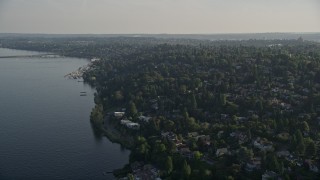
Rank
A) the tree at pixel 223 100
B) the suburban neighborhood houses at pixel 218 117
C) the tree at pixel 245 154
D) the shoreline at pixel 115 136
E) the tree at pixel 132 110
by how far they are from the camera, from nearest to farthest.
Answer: the suburban neighborhood houses at pixel 218 117, the tree at pixel 245 154, the shoreline at pixel 115 136, the tree at pixel 223 100, the tree at pixel 132 110

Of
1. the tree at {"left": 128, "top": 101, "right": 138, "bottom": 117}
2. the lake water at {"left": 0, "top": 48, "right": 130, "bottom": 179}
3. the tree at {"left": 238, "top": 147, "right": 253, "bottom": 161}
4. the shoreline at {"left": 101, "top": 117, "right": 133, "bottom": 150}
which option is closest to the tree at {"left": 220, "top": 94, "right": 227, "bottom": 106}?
the tree at {"left": 128, "top": 101, "right": 138, "bottom": 117}

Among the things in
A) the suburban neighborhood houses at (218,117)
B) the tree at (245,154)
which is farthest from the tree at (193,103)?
the tree at (245,154)

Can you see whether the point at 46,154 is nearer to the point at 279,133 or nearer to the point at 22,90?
the point at 279,133

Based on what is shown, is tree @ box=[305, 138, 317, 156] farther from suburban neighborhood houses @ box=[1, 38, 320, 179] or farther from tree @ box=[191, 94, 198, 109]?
tree @ box=[191, 94, 198, 109]


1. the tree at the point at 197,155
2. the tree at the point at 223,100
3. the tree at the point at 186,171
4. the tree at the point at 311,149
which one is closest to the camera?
the tree at the point at 186,171

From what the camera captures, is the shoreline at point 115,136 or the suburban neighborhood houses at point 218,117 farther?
the shoreline at point 115,136

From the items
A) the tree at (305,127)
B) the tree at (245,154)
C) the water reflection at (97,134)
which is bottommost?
the water reflection at (97,134)

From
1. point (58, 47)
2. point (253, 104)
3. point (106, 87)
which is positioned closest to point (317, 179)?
point (253, 104)

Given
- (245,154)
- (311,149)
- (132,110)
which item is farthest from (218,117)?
(311,149)

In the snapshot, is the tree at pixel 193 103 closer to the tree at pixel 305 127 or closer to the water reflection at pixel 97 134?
the water reflection at pixel 97 134
